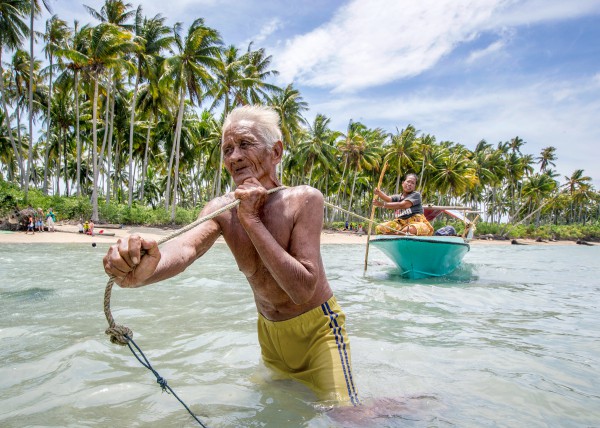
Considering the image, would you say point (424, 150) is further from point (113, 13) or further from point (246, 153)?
point (246, 153)

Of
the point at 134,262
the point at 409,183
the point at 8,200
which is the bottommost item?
the point at 134,262

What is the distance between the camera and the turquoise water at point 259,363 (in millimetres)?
2270

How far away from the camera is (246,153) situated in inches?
82.2

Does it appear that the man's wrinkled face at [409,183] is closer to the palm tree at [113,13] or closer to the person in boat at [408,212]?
the person in boat at [408,212]

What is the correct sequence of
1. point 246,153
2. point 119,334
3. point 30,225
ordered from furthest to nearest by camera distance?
point 30,225, point 246,153, point 119,334

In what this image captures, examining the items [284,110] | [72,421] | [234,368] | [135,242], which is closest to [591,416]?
[234,368]

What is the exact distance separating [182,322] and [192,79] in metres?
26.6

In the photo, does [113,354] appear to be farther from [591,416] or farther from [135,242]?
[591,416]

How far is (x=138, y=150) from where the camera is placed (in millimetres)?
41188

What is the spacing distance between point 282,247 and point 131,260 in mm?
749

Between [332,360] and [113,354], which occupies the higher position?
[332,360]

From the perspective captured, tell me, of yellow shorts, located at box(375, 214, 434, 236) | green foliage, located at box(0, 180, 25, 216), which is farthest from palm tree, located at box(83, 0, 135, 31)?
yellow shorts, located at box(375, 214, 434, 236)

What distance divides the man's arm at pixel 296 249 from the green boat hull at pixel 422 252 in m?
7.52

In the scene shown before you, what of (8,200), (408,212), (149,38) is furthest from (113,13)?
(408,212)
